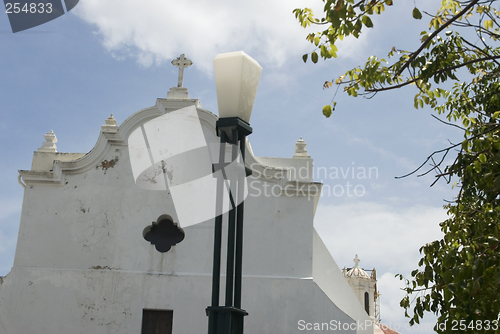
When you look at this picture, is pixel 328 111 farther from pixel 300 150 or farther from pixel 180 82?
pixel 180 82

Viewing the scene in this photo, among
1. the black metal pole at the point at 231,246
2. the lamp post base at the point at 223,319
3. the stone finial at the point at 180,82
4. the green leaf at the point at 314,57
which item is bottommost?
the lamp post base at the point at 223,319

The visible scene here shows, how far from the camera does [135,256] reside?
10.3 m

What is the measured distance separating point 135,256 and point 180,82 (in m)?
3.78

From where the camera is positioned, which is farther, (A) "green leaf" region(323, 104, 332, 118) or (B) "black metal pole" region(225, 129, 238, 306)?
(A) "green leaf" region(323, 104, 332, 118)

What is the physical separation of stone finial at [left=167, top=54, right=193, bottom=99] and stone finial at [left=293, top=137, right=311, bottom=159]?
2531 millimetres

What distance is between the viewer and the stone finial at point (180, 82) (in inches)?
452

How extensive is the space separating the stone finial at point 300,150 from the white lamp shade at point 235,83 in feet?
20.7

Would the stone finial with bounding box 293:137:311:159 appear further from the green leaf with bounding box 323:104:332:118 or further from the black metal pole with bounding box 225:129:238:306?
the black metal pole with bounding box 225:129:238:306

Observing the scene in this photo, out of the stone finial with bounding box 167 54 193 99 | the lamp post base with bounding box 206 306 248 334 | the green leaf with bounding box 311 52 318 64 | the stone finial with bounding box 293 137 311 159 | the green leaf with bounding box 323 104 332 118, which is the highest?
the stone finial with bounding box 167 54 193 99

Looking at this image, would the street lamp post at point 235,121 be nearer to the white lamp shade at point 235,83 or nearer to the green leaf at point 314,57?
the white lamp shade at point 235,83

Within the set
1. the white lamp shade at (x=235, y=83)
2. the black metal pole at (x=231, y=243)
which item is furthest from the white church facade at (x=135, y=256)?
the white lamp shade at (x=235, y=83)

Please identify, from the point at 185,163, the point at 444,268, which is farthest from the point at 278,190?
the point at 444,268

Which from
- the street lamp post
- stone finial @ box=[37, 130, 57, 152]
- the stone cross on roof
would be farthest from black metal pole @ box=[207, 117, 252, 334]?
stone finial @ box=[37, 130, 57, 152]

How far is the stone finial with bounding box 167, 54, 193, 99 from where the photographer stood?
11.5 meters
